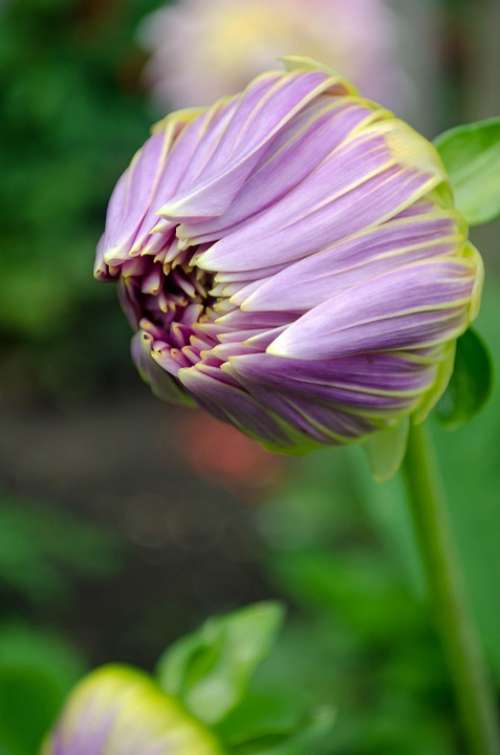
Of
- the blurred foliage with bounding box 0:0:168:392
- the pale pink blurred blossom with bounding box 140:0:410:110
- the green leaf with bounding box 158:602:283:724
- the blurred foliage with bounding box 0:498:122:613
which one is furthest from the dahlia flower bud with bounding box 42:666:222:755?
the blurred foliage with bounding box 0:0:168:392

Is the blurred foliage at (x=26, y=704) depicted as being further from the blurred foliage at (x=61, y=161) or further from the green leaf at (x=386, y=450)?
the blurred foliage at (x=61, y=161)

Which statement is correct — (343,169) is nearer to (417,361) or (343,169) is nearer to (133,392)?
(417,361)

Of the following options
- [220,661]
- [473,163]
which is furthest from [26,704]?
[473,163]

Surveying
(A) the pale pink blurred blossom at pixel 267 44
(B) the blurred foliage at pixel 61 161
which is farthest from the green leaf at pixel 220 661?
(B) the blurred foliage at pixel 61 161

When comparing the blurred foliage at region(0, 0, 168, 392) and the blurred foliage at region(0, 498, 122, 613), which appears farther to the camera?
the blurred foliage at region(0, 0, 168, 392)

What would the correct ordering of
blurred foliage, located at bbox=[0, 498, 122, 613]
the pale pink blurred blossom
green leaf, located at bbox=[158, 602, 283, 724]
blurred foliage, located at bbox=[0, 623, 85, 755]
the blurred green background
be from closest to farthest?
green leaf, located at bbox=[158, 602, 283, 724]
blurred foliage, located at bbox=[0, 623, 85, 755]
the blurred green background
the pale pink blurred blossom
blurred foliage, located at bbox=[0, 498, 122, 613]

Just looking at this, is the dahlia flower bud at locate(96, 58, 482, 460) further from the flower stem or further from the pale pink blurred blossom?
the pale pink blurred blossom
